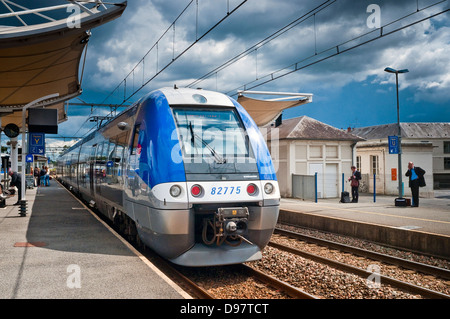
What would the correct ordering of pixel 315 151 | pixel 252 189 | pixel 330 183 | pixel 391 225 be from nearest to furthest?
pixel 252 189 → pixel 391 225 → pixel 330 183 → pixel 315 151

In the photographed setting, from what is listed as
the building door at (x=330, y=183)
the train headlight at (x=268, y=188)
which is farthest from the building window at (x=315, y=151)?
the train headlight at (x=268, y=188)

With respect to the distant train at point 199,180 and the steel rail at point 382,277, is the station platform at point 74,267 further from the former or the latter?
the steel rail at point 382,277

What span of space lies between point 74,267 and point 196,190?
2204 mm

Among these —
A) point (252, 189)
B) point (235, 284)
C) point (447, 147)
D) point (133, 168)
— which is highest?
point (447, 147)

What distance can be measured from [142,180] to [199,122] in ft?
4.48

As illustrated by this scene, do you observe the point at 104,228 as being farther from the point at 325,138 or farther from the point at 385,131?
the point at 385,131

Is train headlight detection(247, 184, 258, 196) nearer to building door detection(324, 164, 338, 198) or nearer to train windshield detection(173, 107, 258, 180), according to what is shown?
train windshield detection(173, 107, 258, 180)

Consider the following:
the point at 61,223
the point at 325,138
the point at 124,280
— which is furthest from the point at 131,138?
the point at 325,138

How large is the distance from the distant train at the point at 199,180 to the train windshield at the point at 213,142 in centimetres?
2

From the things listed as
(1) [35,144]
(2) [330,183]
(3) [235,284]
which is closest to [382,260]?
(3) [235,284]

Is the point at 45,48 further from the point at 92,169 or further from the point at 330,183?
the point at 330,183

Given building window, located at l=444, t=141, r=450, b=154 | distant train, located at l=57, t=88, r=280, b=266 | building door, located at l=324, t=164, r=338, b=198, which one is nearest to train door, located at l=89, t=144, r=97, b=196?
distant train, located at l=57, t=88, r=280, b=266

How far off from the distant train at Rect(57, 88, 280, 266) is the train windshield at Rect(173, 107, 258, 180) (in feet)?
0.06

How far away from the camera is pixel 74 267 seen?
6383mm
